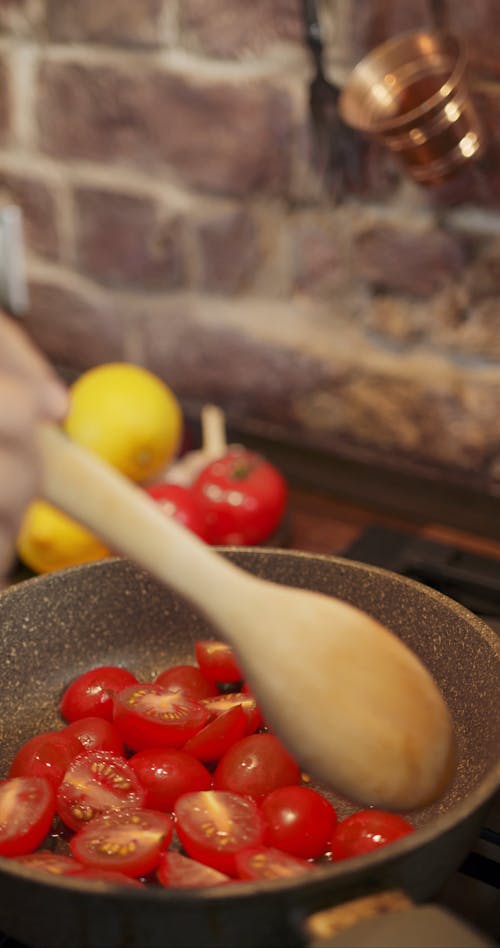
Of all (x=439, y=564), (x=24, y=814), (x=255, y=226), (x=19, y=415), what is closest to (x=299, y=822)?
(x=24, y=814)

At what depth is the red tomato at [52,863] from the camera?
1.67 feet

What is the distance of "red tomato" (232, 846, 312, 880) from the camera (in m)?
0.50

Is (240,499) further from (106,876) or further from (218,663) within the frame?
(106,876)

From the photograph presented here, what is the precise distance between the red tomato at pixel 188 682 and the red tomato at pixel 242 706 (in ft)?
0.04

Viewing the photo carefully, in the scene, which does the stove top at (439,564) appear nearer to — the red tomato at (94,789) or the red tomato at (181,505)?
the red tomato at (181,505)

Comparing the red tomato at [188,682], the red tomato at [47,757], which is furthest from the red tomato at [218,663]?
the red tomato at [47,757]

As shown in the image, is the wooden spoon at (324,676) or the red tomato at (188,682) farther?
the red tomato at (188,682)

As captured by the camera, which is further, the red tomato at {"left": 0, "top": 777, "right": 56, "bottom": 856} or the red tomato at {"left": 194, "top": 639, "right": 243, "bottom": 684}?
the red tomato at {"left": 194, "top": 639, "right": 243, "bottom": 684}

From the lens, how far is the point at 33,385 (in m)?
0.49

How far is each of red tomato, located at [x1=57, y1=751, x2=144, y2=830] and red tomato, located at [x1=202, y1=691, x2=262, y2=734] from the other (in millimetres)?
83

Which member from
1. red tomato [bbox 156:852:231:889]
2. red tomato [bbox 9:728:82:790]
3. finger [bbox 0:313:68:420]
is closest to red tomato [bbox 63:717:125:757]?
red tomato [bbox 9:728:82:790]

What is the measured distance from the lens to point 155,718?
2.05 ft

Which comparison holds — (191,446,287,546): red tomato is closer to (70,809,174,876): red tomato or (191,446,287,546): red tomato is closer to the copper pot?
the copper pot

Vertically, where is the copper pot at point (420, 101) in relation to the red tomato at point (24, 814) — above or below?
above
